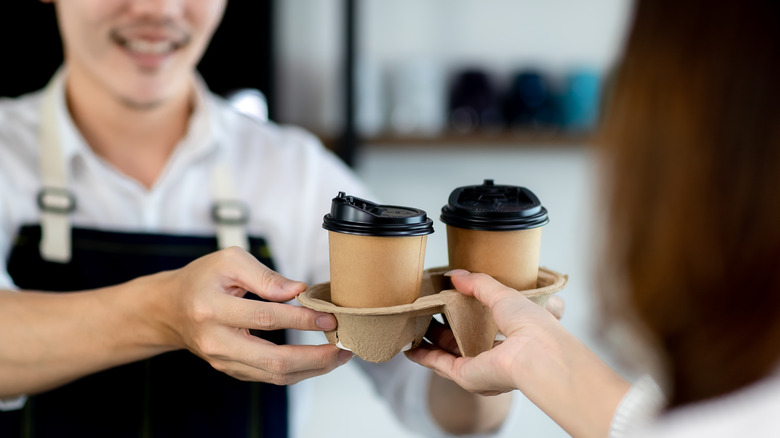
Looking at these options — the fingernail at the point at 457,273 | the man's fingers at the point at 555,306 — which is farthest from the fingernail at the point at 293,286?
the man's fingers at the point at 555,306

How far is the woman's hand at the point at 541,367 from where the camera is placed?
58 centimetres

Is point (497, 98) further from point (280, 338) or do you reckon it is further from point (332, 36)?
point (280, 338)

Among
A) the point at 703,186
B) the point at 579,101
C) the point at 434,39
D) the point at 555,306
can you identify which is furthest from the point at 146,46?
the point at 579,101

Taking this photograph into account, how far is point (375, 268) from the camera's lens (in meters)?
0.63

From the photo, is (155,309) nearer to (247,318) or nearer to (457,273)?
(247,318)

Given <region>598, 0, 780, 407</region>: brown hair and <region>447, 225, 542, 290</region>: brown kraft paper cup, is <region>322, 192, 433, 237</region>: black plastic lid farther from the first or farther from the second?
<region>598, 0, 780, 407</region>: brown hair

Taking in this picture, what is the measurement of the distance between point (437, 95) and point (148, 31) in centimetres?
109

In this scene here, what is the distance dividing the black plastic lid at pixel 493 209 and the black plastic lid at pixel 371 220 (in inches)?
1.8

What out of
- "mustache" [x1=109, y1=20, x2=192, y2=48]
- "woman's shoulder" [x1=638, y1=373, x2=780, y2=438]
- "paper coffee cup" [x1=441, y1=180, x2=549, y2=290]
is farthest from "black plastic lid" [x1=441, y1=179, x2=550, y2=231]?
"mustache" [x1=109, y1=20, x2=192, y2=48]

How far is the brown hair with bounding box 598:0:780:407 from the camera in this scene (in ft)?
1.50

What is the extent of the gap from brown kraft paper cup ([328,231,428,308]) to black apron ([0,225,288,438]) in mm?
395

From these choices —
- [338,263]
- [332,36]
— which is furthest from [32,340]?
[332,36]

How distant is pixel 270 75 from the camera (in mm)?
1783

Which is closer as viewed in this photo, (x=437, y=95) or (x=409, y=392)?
(x=409, y=392)
